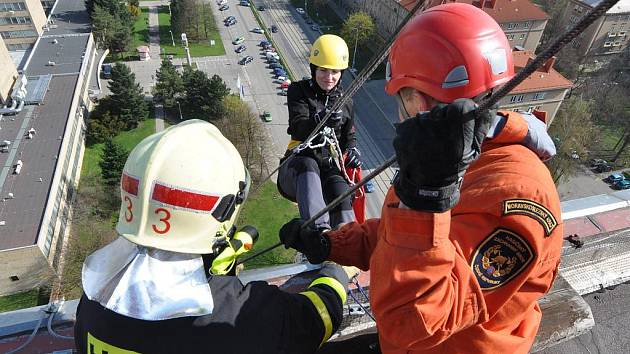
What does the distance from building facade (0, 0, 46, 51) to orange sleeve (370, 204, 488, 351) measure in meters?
39.2

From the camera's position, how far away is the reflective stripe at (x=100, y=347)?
87.9 inches

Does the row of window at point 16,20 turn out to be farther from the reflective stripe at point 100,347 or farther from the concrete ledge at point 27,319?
the reflective stripe at point 100,347

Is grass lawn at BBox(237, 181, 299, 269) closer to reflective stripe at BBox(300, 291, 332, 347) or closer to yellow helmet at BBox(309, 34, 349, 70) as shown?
yellow helmet at BBox(309, 34, 349, 70)

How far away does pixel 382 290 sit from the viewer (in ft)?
5.94

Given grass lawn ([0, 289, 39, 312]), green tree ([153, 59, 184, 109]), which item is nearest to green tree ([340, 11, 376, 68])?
green tree ([153, 59, 184, 109])

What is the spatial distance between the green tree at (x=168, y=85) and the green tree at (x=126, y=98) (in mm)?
1497

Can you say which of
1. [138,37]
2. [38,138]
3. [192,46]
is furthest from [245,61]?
[38,138]

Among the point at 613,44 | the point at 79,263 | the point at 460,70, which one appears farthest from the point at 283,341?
the point at 613,44

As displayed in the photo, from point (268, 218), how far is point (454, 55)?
19.4 m

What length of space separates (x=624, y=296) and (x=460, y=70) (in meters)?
3.88

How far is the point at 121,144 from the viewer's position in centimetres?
2564

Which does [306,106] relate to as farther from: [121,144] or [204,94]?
[204,94]

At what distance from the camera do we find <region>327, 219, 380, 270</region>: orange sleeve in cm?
316

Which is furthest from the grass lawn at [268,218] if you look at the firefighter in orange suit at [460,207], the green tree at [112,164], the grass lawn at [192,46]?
the grass lawn at [192,46]
